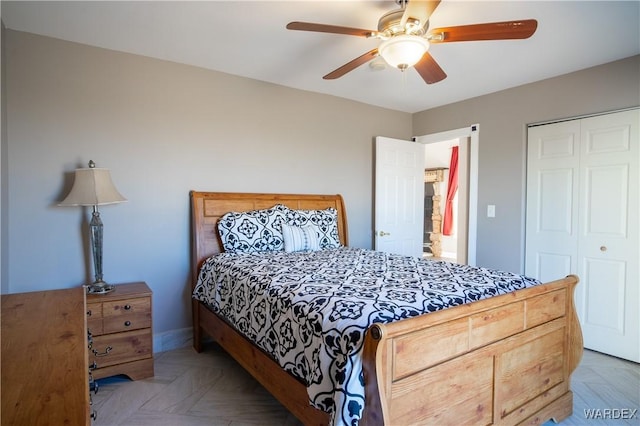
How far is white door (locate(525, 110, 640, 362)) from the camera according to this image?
8.96 ft

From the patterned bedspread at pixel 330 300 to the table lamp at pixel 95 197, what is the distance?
74 centimetres

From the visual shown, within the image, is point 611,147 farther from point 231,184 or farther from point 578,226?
point 231,184

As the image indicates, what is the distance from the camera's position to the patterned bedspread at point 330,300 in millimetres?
1271

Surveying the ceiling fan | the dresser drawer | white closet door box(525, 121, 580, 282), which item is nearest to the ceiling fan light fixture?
the ceiling fan

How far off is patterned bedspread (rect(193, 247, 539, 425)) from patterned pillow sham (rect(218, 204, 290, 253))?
0.23 meters

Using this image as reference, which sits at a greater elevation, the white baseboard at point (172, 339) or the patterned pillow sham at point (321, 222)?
the patterned pillow sham at point (321, 222)

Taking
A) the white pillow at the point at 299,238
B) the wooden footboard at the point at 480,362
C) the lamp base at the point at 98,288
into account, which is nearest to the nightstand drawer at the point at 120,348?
the lamp base at the point at 98,288

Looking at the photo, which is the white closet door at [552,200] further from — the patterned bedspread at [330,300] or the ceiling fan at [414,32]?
the ceiling fan at [414,32]

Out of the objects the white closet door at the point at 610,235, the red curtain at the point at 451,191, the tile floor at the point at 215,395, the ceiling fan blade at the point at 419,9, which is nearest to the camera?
the ceiling fan blade at the point at 419,9

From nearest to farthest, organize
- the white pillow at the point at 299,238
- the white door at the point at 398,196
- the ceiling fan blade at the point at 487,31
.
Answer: the ceiling fan blade at the point at 487,31, the white pillow at the point at 299,238, the white door at the point at 398,196

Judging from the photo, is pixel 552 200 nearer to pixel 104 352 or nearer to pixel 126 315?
pixel 126 315

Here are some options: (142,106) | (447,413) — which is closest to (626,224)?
(447,413)

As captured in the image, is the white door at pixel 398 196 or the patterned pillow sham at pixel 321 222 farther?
the white door at pixel 398 196

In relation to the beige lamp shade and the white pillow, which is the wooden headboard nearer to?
the white pillow
